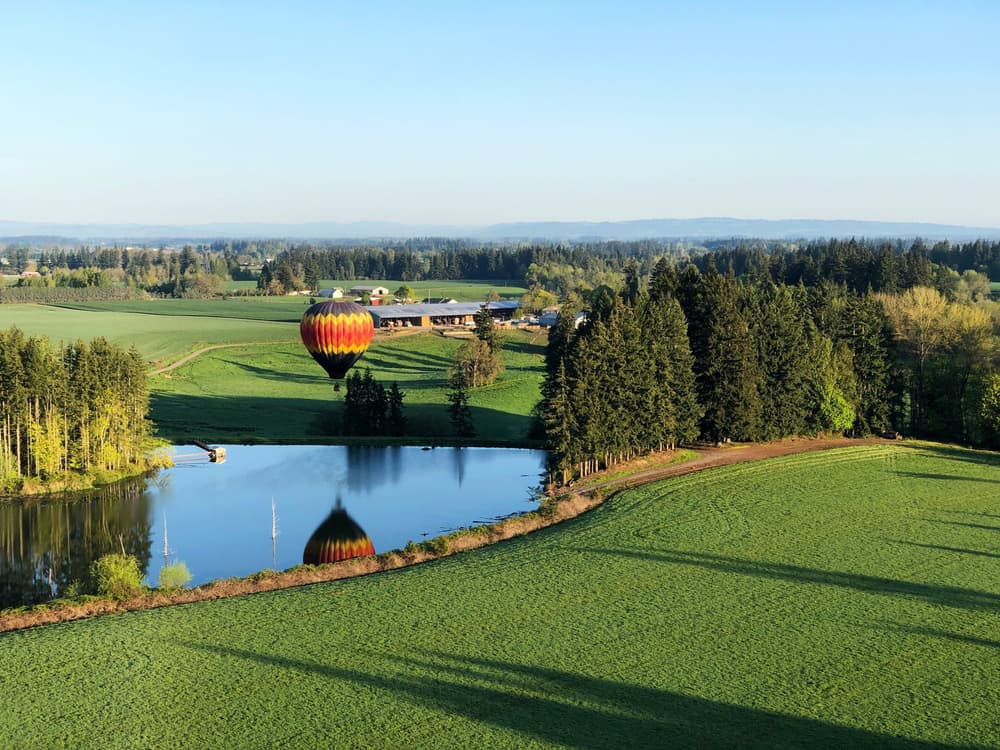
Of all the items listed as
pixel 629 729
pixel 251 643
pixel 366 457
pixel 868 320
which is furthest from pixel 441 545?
pixel 868 320

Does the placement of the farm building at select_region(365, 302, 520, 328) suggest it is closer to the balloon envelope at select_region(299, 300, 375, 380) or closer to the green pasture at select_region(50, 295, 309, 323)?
the green pasture at select_region(50, 295, 309, 323)

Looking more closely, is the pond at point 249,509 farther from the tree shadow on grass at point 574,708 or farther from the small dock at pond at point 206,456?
the tree shadow on grass at point 574,708

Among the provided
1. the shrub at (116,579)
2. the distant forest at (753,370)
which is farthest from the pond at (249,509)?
the distant forest at (753,370)

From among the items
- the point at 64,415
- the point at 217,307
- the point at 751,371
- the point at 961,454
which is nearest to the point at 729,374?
the point at 751,371

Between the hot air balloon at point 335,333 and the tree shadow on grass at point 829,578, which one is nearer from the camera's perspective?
the tree shadow on grass at point 829,578

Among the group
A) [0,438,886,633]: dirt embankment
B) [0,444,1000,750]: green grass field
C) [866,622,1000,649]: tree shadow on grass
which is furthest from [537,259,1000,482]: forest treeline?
[866,622,1000,649]: tree shadow on grass

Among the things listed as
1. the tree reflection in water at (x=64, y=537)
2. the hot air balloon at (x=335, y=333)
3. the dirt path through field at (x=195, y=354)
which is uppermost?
the hot air balloon at (x=335, y=333)
